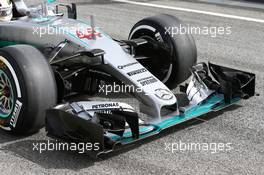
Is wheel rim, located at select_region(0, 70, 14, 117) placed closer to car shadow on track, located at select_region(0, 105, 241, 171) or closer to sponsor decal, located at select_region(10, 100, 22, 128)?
sponsor decal, located at select_region(10, 100, 22, 128)

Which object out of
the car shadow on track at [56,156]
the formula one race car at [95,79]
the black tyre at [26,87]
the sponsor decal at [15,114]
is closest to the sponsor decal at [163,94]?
the formula one race car at [95,79]

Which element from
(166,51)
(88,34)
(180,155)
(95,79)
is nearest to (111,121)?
(180,155)

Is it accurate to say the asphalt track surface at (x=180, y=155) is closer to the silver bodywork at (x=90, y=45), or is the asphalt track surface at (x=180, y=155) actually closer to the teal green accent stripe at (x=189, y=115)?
the teal green accent stripe at (x=189, y=115)

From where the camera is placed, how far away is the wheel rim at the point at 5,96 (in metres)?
5.38

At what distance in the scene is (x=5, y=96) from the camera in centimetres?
546

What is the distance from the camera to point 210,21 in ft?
37.2

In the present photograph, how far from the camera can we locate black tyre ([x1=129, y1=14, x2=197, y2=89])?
635 centimetres

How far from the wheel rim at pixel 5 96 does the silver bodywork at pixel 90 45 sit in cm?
90

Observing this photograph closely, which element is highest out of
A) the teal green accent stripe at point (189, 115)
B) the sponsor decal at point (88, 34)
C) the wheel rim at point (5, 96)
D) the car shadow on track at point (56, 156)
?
the sponsor decal at point (88, 34)

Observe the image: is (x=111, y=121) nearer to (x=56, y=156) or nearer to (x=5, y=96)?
(x=56, y=156)

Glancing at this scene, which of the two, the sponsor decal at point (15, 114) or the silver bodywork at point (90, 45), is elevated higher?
the silver bodywork at point (90, 45)

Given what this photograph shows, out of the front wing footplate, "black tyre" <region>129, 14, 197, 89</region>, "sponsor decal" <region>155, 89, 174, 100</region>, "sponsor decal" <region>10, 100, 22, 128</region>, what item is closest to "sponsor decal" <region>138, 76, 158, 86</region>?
"sponsor decal" <region>155, 89, 174, 100</region>

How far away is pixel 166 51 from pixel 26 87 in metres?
1.93

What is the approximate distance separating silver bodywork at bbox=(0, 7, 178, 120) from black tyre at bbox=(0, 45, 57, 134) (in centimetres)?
74
